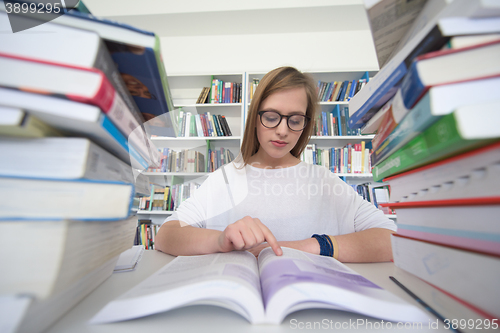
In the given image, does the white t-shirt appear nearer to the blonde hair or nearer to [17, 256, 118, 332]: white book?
the blonde hair

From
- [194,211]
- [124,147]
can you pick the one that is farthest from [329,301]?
[194,211]

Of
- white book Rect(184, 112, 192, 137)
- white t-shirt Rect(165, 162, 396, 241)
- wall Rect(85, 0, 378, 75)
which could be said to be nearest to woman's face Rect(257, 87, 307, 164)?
white t-shirt Rect(165, 162, 396, 241)

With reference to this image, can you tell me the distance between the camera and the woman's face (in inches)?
36.6

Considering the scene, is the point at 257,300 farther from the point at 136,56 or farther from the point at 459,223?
the point at 136,56

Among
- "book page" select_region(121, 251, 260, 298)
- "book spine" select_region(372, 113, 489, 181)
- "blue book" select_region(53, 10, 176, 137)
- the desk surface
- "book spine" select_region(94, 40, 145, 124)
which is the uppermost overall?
"blue book" select_region(53, 10, 176, 137)

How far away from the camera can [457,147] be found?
0.25 meters

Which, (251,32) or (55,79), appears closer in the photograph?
(55,79)

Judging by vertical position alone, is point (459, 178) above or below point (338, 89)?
below

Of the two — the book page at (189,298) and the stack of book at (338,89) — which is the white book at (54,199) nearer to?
the book page at (189,298)

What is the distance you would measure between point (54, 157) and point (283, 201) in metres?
0.91

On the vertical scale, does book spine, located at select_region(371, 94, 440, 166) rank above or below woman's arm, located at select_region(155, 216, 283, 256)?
above

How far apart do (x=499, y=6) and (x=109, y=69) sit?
0.48 m

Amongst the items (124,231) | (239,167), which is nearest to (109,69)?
(124,231)

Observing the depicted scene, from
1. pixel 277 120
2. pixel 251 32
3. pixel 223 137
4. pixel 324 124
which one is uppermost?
pixel 251 32
